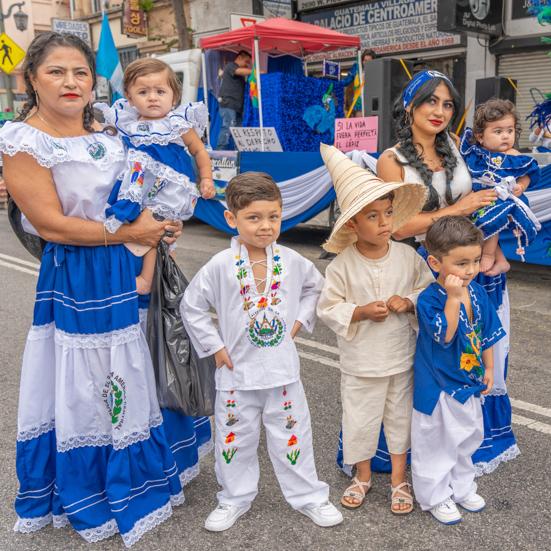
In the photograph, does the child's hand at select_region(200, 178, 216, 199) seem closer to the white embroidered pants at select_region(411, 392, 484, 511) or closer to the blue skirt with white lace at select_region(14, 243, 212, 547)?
the blue skirt with white lace at select_region(14, 243, 212, 547)

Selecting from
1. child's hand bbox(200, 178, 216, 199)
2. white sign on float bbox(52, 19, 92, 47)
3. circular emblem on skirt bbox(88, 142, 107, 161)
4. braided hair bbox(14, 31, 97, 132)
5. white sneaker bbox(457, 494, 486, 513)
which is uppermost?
white sign on float bbox(52, 19, 92, 47)

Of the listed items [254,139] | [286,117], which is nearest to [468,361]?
[254,139]

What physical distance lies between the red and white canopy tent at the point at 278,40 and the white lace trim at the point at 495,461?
7262mm

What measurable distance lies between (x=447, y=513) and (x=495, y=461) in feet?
1.85

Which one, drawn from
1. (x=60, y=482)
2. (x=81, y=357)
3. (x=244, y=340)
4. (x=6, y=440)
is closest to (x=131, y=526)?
(x=60, y=482)

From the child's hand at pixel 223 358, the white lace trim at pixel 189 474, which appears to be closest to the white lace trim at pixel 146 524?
the white lace trim at pixel 189 474

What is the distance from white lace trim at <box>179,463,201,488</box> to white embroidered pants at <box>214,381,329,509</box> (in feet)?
1.03

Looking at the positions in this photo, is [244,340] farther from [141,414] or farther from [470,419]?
[470,419]

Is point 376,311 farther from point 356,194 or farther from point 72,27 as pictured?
point 72,27

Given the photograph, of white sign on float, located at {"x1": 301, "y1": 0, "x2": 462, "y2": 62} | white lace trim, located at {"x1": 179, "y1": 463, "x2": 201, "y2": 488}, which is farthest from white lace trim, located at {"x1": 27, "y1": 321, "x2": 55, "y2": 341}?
white sign on float, located at {"x1": 301, "y1": 0, "x2": 462, "y2": 62}

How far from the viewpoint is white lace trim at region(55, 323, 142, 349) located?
2.41 metres

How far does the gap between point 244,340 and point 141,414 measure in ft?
1.80

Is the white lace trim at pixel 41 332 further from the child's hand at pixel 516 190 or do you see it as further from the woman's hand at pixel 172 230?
the child's hand at pixel 516 190

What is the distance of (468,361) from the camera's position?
8.23ft
